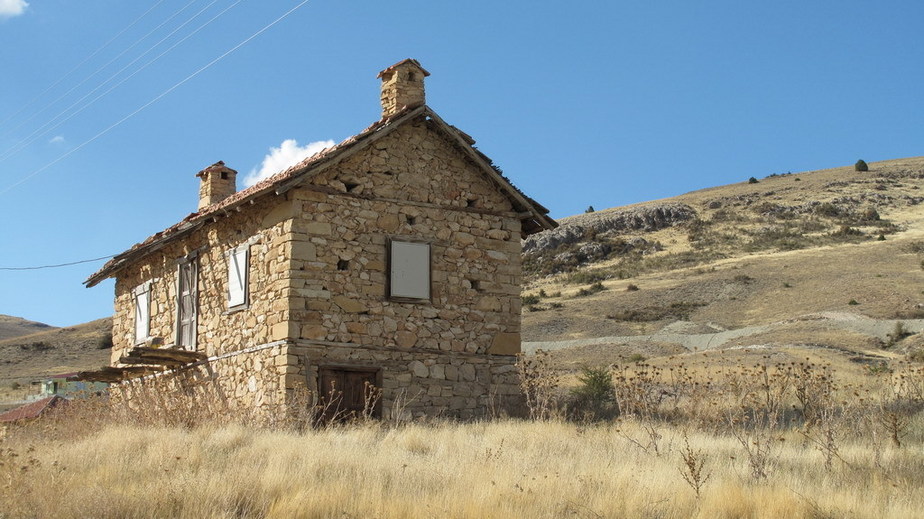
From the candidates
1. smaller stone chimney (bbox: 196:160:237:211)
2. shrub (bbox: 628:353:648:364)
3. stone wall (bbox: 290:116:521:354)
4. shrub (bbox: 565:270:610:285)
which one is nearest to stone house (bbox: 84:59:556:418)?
stone wall (bbox: 290:116:521:354)

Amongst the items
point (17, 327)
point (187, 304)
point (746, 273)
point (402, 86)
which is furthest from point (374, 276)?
point (17, 327)

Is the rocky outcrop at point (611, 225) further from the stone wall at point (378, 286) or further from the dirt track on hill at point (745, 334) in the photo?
the stone wall at point (378, 286)

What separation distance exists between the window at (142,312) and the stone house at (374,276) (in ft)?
6.54

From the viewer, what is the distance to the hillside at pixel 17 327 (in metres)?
85.8

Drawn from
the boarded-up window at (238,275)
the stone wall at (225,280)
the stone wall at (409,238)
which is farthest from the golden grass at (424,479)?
the boarded-up window at (238,275)

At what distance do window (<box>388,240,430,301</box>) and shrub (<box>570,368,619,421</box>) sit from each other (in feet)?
11.4

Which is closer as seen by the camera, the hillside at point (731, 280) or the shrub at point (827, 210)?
the hillside at point (731, 280)

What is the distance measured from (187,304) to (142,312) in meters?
2.58

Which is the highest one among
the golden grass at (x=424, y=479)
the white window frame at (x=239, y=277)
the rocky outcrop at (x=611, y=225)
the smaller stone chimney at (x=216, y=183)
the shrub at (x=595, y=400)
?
the rocky outcrop at (x=611, y=225)

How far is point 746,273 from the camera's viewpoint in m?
52.2

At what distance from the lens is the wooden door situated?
15688 mm

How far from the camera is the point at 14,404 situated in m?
33.5

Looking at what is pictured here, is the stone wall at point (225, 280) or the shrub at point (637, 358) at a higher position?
the stone wall at point (225, 280)

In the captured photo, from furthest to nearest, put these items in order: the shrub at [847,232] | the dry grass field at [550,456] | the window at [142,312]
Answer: the shrub at [847,232]
the window at [142,312]
the dry grass field at [550,456]
